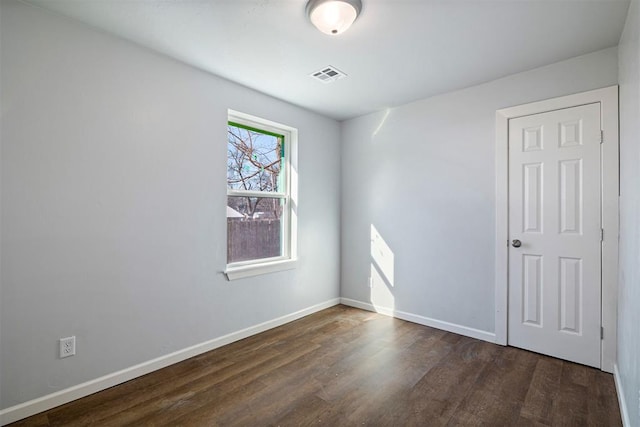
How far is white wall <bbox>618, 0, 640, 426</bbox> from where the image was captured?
5.18 ft

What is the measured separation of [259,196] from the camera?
3342 millimetres

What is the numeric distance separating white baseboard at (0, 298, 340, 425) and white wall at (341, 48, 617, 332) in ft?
5.33

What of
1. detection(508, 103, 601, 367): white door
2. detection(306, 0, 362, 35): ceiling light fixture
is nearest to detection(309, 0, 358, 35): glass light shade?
detection(306, 0, 362, 35): ceiling light fixture

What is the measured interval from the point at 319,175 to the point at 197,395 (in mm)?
2644

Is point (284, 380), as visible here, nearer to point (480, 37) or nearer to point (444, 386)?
point (444, 386)

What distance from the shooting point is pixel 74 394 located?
204 centimetres

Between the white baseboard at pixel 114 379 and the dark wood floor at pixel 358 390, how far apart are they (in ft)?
0.16

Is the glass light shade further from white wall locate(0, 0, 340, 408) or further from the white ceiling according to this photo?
white wall locate(0, 0, 340, 408)

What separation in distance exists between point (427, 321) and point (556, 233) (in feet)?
4.98

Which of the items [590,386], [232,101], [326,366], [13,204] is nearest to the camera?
[13,204]

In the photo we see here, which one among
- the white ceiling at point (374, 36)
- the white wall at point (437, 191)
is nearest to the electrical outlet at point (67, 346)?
the white ceiling at point (374, 36)

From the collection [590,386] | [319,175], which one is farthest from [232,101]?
[590,386]

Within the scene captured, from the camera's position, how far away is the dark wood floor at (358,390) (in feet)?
6.11

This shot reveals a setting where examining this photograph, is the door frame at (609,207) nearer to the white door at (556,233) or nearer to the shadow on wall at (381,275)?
the white door at (556,233)
